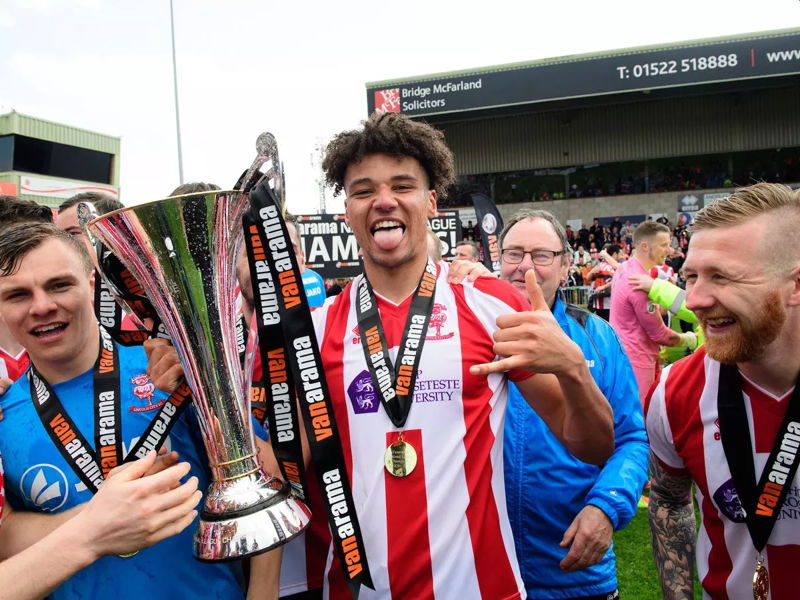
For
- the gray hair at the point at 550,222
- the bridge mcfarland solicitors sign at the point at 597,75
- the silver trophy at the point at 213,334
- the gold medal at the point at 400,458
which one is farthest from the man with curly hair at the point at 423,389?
the bridge mcfarland solicitors sign at the point at 597,75

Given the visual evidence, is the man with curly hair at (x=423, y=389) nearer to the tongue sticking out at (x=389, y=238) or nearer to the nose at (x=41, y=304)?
the tongue sticking out at (x=389, y=238)

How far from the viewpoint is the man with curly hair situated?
1750 millimetres

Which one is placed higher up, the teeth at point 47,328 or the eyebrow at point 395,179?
the eyebrow at point 395,179

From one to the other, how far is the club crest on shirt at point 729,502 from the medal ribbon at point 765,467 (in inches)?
1.3

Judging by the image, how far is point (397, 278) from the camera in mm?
2064

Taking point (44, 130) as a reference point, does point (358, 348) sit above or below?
below

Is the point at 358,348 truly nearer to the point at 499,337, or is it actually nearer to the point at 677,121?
the point at 499,337

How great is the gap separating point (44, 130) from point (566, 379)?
29.2 metres

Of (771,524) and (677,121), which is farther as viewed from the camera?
(677,121)

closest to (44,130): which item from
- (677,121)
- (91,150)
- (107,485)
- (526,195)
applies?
(91,150)

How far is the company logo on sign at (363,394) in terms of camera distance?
1.87 meters

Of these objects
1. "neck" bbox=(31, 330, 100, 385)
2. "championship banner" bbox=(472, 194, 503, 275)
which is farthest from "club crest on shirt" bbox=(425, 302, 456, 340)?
"championship banner" bbox=(472, 194, 503, 275)

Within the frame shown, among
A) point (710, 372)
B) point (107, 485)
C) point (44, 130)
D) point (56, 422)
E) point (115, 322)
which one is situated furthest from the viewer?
point (44, 130)

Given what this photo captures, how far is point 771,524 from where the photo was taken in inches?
70.1
